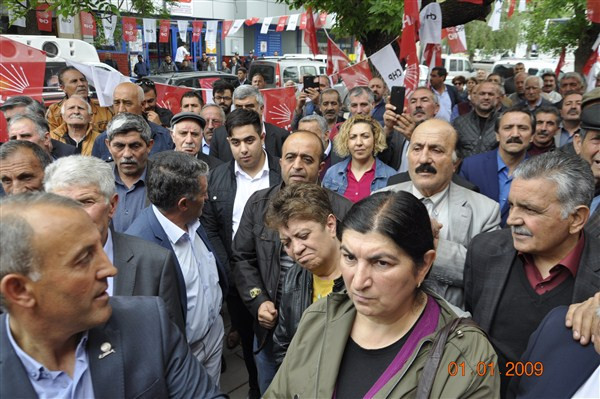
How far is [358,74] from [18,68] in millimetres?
4665

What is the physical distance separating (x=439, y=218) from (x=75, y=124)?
13.0 feet

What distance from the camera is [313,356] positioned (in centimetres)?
175

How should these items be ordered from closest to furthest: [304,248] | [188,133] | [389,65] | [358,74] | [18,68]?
[304,248] < [188,133] < [18,68] < [389,65] < [358,74]

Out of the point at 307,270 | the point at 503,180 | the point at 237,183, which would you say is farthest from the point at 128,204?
the point at 503,180

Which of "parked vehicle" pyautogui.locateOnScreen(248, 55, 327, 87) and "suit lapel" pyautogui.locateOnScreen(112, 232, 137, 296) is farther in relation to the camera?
"parked vehicle" pyautogui.locateOnScreen(248, 55, 327, 87)

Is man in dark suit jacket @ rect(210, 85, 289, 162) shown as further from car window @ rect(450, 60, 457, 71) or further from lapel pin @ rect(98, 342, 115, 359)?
car window @ rect(450, 60, 457, 71)

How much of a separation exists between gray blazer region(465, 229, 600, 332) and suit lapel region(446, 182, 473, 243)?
0.29m

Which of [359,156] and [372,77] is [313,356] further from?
[372,77]

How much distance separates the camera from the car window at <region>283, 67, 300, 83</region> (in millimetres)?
14697

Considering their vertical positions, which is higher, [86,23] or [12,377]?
[86,23]

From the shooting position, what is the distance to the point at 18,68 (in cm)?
601

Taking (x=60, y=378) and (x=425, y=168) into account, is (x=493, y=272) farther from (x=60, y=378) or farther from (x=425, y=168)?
(x=60, y=378)

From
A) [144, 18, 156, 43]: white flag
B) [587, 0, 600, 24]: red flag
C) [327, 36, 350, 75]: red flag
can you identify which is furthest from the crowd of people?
[144, 18, 156, 43]: white flag
